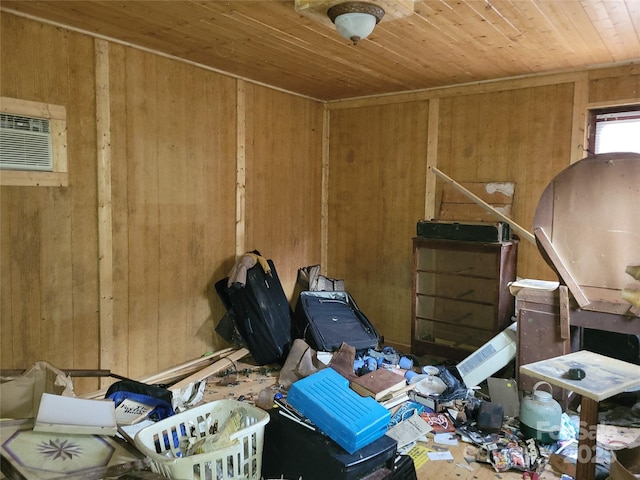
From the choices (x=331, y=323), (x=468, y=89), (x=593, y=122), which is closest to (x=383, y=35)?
(x=468, y=89)

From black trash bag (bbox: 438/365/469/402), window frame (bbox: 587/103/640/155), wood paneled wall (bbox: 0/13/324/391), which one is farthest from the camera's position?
window frame (bbox: 587/103/640/155)

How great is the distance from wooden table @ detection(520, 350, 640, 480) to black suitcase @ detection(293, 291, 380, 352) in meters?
1.84

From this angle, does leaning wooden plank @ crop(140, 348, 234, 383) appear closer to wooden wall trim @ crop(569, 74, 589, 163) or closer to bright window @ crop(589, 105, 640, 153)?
wooden wall trim @ crop(569, 74, 589, 163)

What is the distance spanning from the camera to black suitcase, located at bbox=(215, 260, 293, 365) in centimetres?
353

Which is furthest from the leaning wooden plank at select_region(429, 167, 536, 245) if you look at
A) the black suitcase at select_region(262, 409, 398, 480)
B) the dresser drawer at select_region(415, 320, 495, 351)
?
the black suitcase at select_region(262, 409, 398, 480)

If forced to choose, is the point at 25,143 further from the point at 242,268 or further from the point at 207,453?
the point at 207,453

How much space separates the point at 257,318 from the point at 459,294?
1.74 meters

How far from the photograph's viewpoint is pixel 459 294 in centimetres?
399

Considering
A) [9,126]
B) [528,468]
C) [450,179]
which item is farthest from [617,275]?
[9,126]

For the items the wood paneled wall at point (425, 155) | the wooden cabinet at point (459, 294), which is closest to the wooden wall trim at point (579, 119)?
the wood paneled wall at point (425, 155)

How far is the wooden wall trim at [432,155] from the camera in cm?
405

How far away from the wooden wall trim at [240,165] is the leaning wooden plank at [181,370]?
0.82m

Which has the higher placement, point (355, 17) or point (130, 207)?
point (355, 17)

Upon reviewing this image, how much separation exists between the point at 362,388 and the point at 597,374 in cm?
129
